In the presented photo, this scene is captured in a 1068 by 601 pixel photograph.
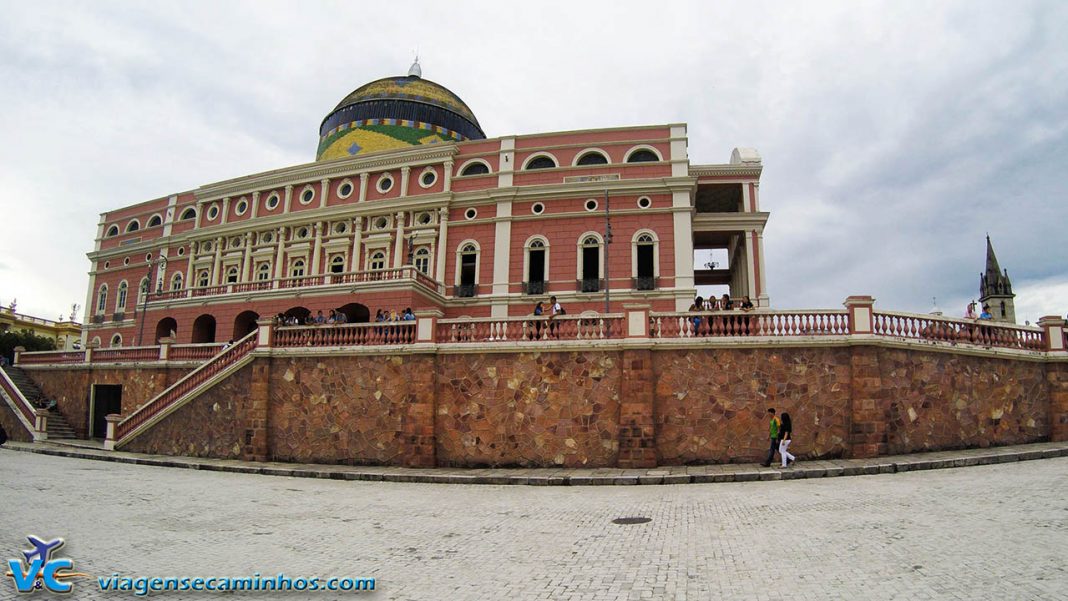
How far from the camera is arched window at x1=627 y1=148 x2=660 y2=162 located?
26.9m

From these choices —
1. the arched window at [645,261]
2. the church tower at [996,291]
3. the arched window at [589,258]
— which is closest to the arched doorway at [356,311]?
the arched window at [589,258]

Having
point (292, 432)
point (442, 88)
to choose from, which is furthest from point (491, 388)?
point (442, 88)

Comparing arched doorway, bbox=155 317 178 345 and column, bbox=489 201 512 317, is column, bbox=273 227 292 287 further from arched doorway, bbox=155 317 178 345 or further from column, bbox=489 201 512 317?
column, bbox=489 201 512 317

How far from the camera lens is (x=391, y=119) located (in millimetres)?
34969

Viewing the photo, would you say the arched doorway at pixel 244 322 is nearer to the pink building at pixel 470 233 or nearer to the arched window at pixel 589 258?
the pink building at pixel 470 233

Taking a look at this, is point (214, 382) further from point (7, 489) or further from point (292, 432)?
point (7, 489)

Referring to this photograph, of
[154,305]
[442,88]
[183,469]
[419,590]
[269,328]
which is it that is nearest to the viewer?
[419,590]

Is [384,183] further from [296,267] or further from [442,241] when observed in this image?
[296,267]

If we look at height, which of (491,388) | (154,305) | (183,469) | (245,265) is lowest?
(183,469)

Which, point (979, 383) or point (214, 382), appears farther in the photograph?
point (214, 382)

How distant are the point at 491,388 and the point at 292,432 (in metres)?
5.65


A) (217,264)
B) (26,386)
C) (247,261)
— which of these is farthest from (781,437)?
(217,264)

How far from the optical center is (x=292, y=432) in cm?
1538

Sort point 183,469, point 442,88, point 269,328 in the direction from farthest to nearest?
point 442,88 → point 269,328 → point 183,469
